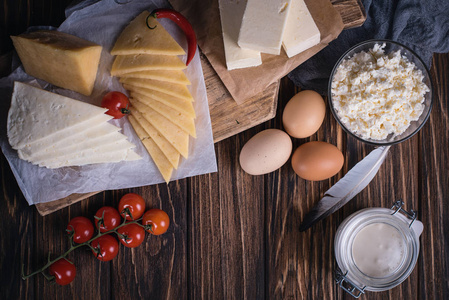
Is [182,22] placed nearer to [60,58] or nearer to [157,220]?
[60,58]

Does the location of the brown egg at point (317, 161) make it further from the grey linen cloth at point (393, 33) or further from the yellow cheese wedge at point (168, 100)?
the yellow cheese wedge at point (168, 100)

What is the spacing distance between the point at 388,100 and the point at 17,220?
1571 millimetres

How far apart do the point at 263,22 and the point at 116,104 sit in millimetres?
621

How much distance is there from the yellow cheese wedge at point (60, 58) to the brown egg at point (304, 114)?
0.79 metres

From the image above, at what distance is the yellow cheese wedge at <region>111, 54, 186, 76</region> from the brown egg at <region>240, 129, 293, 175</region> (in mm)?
410

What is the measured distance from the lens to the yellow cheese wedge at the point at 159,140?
1.45 m

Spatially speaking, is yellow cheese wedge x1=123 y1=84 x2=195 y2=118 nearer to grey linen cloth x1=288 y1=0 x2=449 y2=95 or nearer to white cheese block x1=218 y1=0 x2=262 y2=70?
white cheese block x1=218 y1=0 x2=262 y2=70

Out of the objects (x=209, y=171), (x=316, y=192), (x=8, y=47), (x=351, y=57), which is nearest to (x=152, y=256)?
(x=209, y=171)

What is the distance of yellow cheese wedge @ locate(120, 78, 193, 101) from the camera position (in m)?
1.42

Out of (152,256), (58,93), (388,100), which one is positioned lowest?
(152,256)

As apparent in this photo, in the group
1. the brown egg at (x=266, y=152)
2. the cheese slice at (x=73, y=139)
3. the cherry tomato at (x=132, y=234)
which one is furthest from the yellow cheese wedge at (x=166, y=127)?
the cherry tomato at (x=132, y=234)

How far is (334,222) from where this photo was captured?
1.60 meters

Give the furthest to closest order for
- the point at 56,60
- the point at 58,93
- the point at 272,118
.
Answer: the point at 272,118 → the point at 58,93 → the point at 56,60

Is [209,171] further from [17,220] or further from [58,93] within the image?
[17,220]
